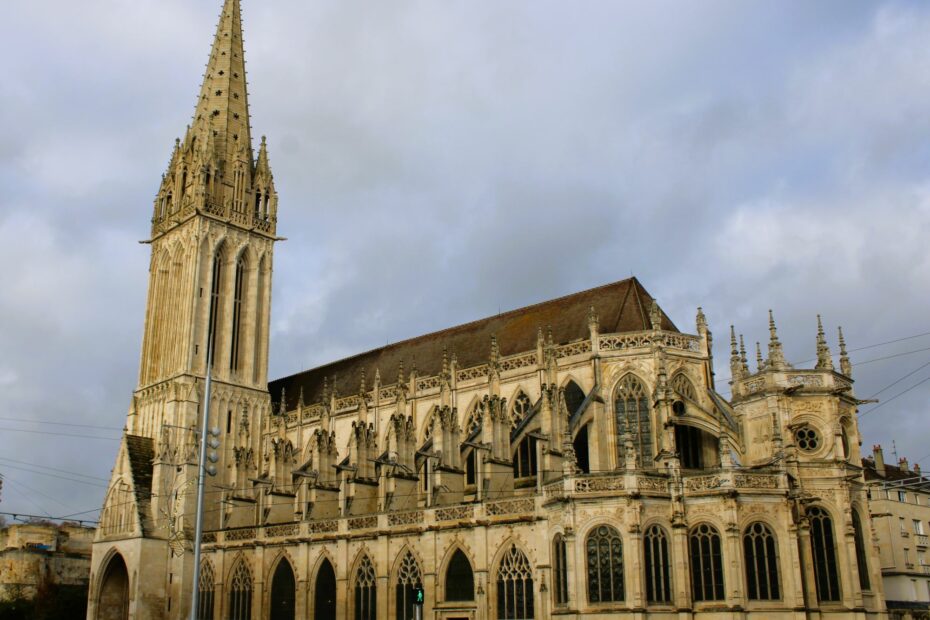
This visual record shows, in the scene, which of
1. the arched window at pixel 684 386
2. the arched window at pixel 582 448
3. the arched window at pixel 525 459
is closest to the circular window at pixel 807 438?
the arched window at pixel 684 386

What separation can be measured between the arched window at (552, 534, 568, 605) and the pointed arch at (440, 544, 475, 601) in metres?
3.98

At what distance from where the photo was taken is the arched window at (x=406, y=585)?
→ 33.4m

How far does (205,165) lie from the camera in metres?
50.6

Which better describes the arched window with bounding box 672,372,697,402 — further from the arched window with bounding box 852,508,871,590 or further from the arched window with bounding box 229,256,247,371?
the arched window with bounding box 229,256,247,371

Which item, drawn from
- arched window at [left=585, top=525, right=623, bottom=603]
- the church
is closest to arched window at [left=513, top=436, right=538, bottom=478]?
the church

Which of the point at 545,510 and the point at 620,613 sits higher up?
the point at 545,510

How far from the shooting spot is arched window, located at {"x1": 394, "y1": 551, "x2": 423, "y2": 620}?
33438 millimetres

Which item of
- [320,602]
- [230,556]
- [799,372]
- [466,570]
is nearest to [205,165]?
[230,556]

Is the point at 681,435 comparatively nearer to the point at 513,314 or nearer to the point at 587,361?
the point at 587,361

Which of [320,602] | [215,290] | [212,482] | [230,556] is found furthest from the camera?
[215,290]

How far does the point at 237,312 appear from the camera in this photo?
169ft

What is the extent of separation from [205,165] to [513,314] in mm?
19277

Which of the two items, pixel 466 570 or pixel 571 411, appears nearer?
pixel 466 570

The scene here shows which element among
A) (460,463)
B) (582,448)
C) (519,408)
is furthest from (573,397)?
(460,463)
